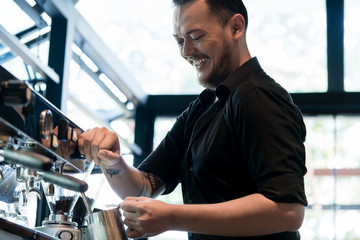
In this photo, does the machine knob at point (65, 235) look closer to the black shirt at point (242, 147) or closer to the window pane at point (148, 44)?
the black shirt at point (242, 147)

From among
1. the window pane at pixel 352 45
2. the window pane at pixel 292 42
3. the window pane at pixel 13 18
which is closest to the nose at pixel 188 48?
the window pane at pixel 13 18

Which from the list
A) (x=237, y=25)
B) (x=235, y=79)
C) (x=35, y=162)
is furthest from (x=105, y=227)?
(x=237, y=25)

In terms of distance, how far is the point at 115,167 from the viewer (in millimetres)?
1558

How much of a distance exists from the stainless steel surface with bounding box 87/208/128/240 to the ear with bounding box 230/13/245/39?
0.66 meters

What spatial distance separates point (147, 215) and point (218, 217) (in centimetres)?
16

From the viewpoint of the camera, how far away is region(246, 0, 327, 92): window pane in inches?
195

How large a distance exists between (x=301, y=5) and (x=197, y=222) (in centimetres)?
397

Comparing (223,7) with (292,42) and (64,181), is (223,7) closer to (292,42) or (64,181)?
(64,181)

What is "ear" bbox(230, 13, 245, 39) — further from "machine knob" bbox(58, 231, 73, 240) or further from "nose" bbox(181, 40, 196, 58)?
"machine knob" bbox(58, 231, 73, 240)

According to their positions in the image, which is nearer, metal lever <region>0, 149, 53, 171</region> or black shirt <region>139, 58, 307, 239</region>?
metal lever <region>0, 149, 53, 171</region>

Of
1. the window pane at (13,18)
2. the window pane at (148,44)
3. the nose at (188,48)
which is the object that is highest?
the window pane at (148,44)

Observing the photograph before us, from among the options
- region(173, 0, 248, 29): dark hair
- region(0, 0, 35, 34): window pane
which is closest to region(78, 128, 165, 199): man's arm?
region(173, 0, 248, 29): dark hair

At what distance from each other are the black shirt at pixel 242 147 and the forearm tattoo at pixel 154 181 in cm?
1

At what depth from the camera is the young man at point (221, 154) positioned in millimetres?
A: 1248
